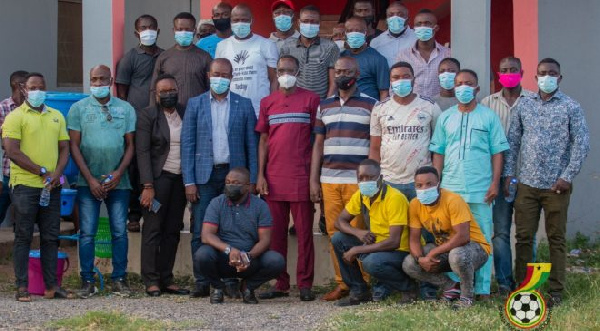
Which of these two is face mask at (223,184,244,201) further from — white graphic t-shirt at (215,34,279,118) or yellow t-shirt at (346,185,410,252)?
white graphic t-shirt at (215,34,279,118)

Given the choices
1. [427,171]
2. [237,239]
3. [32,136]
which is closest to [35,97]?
[32,136]

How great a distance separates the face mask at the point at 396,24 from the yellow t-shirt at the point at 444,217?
198 cm

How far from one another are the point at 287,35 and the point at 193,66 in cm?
95

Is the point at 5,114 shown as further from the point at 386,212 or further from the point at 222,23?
the point at 386,212

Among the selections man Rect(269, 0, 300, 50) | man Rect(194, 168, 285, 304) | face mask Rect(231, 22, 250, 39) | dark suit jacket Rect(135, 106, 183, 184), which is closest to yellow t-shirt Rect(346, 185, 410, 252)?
man Rect(194, 168, 285, 304)

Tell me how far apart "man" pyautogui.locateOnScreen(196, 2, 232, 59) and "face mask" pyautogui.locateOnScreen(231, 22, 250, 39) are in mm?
611

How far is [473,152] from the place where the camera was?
29.2ft

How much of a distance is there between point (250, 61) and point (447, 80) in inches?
72.3

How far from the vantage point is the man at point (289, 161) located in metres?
9.41

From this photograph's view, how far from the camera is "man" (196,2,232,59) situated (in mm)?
10664

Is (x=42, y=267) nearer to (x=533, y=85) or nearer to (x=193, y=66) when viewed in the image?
(x=193, y=66)

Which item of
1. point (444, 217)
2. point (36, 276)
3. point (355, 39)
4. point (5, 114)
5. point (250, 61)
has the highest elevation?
point (355, 39)

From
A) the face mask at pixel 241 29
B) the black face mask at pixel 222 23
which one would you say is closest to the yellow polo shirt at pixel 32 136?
the face mask at pixel 241 29

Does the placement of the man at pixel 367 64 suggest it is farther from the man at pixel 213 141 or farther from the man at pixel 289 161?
the man at pixel 213 141
